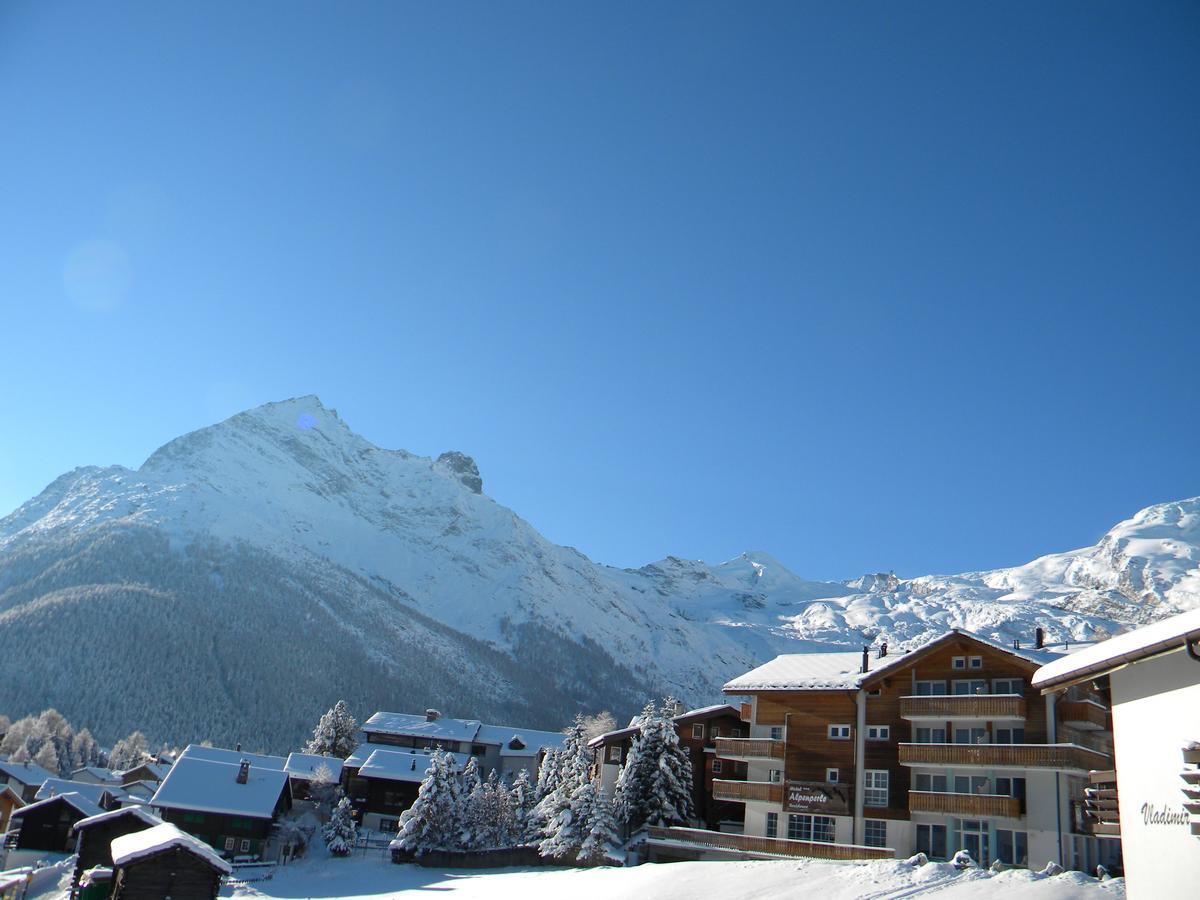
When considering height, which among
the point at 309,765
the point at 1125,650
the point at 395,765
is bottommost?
the point at 309,765

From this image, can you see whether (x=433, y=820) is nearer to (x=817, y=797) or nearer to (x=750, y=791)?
(x=750, y=791)

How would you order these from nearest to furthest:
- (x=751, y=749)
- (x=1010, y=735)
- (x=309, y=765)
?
(x=1010, y=735), (x=751, y=749), (x=309, y=765)

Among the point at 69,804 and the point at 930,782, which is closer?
the point at 930,782

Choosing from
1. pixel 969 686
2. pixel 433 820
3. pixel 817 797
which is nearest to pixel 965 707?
pixel 969 686

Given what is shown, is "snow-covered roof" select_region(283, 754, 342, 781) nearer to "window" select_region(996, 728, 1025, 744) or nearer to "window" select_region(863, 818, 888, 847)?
"window" select_region(863, 818, 888, 847)

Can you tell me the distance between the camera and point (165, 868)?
122ft

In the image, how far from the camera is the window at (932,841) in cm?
3816

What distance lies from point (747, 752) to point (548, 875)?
11.9m

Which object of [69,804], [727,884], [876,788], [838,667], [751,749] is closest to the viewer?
[727,884]

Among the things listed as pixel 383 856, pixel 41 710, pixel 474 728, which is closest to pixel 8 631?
pixel 41 710

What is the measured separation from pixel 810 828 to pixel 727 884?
1365 cm

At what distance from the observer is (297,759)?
282 ft

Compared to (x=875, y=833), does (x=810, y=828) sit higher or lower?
lower

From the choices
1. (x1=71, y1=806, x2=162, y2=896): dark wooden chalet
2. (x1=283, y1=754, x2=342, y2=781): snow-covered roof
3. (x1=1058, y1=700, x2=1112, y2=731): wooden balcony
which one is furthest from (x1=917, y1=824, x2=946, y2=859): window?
(x1=283, y1=754, x2=342, y2=781): snow-covered roof
